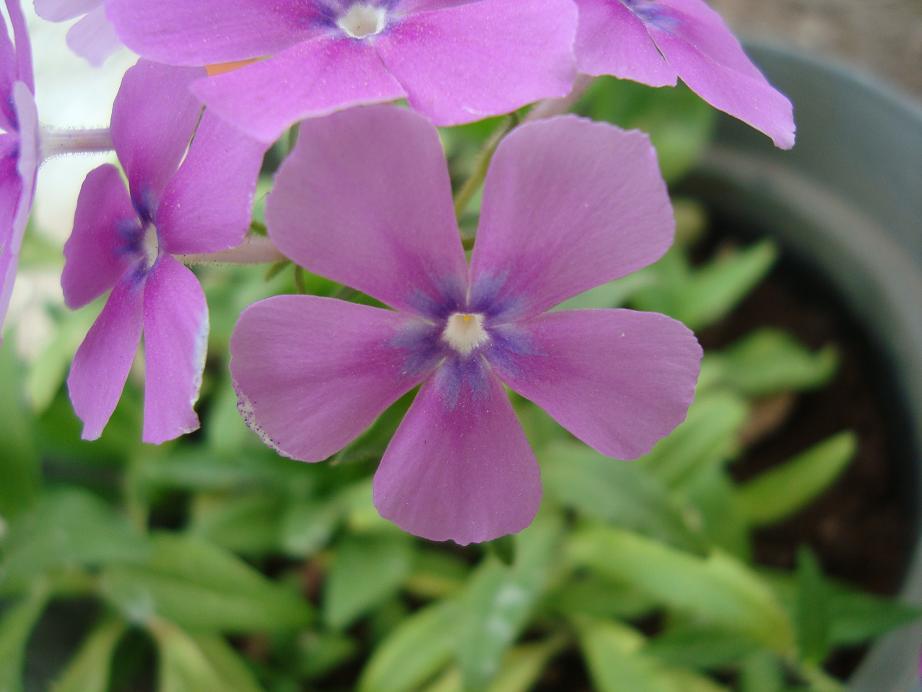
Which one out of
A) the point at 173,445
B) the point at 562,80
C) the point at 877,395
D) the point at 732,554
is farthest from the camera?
the point at 877,395

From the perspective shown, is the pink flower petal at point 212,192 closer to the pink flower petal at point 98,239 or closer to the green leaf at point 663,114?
the pink flower petal at point 98,239

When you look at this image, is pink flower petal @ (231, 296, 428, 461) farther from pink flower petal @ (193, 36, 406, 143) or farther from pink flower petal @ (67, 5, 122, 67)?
pink flower petal @ (67, 5, 122, 67)

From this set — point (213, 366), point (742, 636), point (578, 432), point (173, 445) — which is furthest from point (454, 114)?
point (213, 366)

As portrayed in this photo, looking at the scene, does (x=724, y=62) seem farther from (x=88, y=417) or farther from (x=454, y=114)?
(x=88, y=417)

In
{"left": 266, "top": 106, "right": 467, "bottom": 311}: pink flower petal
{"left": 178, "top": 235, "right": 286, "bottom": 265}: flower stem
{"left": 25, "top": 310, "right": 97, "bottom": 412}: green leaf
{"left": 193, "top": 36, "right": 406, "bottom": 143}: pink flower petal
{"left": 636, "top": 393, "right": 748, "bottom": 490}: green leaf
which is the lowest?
{"left": 25, "top": 310, "right": 97, "bottom": 412}: green leaf

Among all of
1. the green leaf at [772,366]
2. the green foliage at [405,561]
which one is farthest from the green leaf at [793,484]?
the green leaf at [772,366]

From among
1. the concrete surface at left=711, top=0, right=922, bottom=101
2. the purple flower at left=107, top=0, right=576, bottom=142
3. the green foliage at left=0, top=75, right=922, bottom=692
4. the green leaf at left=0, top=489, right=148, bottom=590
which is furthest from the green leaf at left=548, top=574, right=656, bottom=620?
the concrete surface at left=711, top=0, right=922, bottom=101
